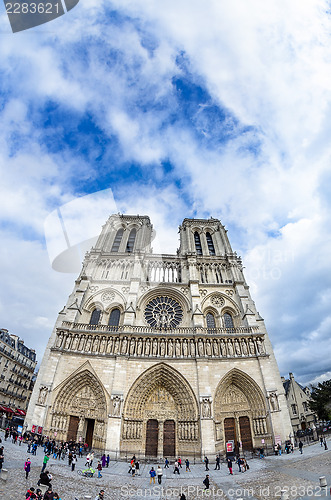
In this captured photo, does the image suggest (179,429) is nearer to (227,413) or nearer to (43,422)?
(227,413)

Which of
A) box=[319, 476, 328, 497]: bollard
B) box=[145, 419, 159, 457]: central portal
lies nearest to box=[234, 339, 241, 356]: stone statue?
box=[145, 419, 159, 457]: central portal

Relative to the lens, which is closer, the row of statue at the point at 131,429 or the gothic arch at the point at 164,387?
the row of statue at the point at 131,429

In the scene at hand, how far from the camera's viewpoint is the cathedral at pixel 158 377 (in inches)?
634

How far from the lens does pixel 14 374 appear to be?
1088 inches

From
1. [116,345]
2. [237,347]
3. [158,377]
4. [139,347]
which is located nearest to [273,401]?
[237,347]

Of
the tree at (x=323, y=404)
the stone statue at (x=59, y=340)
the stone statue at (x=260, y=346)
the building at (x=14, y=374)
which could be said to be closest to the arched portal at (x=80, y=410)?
the stone statue at (x=59, y=340)

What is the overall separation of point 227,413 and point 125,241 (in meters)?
20.3

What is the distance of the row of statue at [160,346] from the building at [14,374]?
41.2 feet

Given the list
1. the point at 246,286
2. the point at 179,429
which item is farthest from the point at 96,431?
the point at 246,286

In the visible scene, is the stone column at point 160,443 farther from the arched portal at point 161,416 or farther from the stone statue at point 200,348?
the stone statue at point 200,348

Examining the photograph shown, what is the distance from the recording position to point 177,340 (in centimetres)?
1923

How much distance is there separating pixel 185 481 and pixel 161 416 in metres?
7.00

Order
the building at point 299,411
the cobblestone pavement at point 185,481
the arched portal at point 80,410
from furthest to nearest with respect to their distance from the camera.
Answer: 1. the building at point 299,411
2. the arched portal at point 80,410
3. the cobblestone pavement at point 185,481

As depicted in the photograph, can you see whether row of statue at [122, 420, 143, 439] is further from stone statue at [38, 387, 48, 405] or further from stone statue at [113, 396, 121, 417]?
stone statue at [38, 387, 48, 405]
